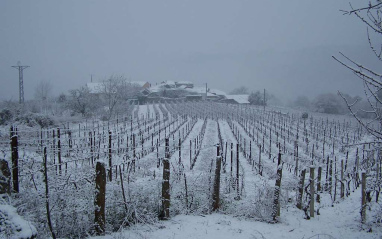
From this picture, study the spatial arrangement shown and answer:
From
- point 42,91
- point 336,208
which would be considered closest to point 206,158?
point 336,208

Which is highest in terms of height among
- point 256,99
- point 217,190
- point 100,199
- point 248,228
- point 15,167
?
point 256,99

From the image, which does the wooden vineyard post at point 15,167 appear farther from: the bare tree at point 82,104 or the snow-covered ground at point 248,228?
the bare tree at point 82,104

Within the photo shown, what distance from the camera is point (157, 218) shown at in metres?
4.93

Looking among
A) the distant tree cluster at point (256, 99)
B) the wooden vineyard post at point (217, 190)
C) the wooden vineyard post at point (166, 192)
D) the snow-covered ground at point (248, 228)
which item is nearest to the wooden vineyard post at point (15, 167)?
the snow-covered ground at point (248, 228)

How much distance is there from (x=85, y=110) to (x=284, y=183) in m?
36.0

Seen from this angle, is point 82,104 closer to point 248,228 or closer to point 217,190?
point 217,190

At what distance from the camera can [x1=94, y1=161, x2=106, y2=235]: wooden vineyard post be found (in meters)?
4.18

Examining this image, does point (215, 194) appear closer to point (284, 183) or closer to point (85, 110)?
point (284, 183)

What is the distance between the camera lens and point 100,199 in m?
4.23

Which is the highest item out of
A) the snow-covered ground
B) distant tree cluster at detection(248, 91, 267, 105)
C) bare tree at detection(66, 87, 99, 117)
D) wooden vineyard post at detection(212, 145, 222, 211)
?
distant tree cluster at detection(248, 91, 267, 105)

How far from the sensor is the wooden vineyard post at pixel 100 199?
418 centimetres

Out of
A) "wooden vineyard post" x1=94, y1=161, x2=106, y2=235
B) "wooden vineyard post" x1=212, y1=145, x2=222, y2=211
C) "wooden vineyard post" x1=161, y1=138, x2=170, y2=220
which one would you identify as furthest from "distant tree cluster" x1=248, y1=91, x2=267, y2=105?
"wooden vineyard post" x1=94, y1=161, x2=106, y2=235

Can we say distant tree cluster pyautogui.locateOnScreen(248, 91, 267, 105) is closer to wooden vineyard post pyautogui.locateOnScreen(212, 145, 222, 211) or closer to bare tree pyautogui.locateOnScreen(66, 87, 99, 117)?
bare tree pyautogui.locateOnScreen(66, 87, 99, 117)

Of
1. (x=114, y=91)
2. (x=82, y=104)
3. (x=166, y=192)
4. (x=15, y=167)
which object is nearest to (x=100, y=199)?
(x=166, y=192)
